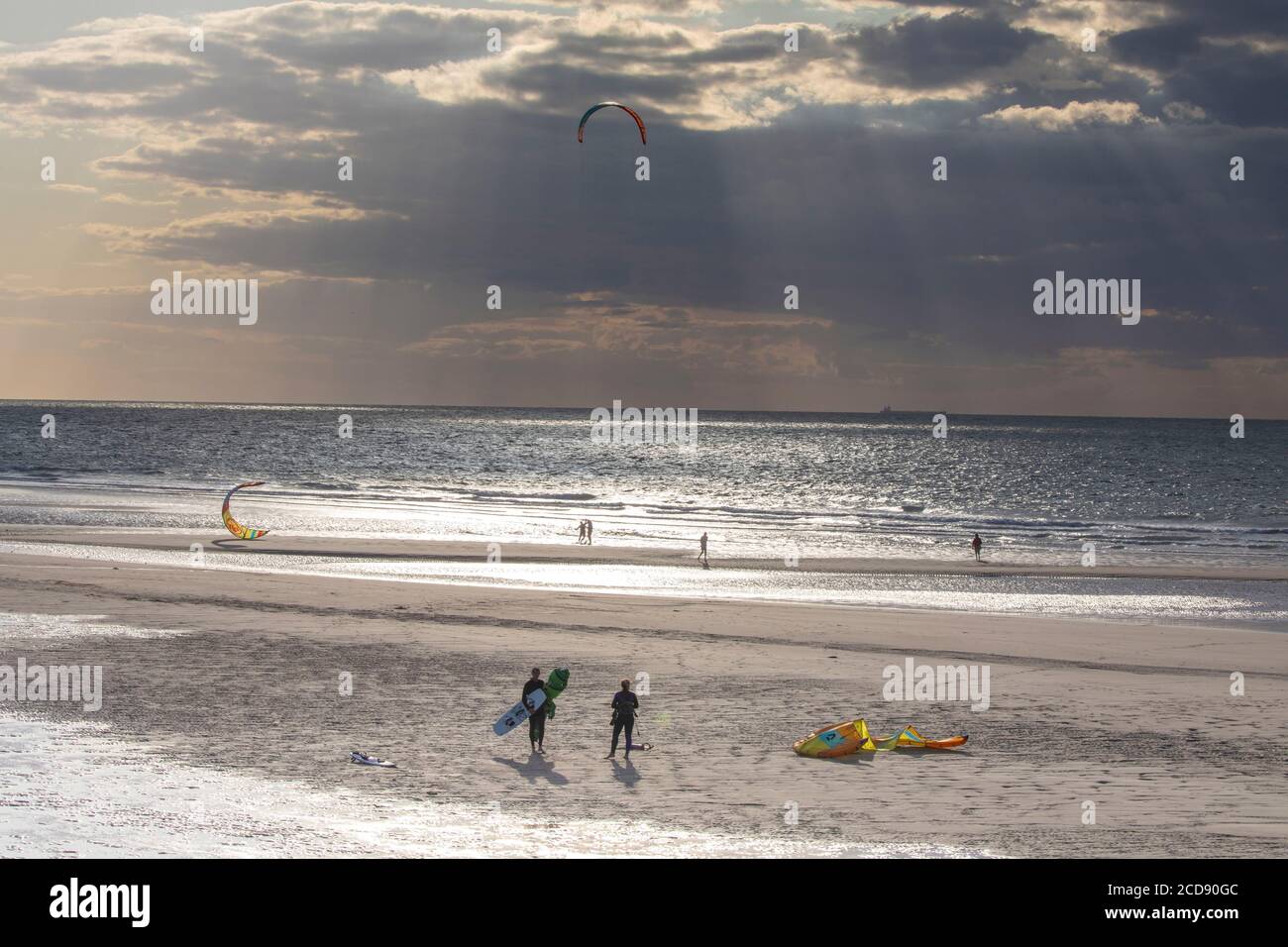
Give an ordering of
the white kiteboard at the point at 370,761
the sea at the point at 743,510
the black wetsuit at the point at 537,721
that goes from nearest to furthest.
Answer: the white kiteboard at the point at 370,761, the black wetsuit at the point at 537,721, the sea at the point at 743,510

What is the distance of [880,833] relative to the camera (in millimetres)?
13172

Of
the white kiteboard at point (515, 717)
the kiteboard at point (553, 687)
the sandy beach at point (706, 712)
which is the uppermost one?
the kiteboard at point (553, 687)

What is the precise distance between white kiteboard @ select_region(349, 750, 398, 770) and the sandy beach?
27 cm

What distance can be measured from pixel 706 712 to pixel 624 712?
3.21 metres

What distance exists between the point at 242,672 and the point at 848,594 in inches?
776

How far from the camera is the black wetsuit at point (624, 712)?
16.3m

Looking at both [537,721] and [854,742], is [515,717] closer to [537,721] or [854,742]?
[537,721]

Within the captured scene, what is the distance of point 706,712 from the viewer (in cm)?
1925

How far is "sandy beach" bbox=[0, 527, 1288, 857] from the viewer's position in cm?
1377

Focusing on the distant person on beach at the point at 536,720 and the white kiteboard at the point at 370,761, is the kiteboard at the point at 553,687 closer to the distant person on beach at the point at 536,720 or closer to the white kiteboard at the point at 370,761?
the distant person on beach at the point at 536,720

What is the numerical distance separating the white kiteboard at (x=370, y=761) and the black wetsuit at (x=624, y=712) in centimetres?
313

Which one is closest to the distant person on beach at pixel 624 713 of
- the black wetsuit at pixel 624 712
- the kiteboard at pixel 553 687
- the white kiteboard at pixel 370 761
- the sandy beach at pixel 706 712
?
the black wetsuit at pixel 624 712

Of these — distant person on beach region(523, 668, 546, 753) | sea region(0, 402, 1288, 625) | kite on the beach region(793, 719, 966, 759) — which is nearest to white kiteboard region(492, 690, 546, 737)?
distant person on beach region(523, 668, 546, 753)
